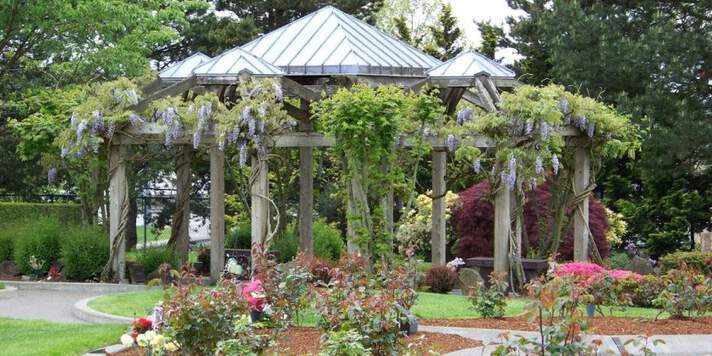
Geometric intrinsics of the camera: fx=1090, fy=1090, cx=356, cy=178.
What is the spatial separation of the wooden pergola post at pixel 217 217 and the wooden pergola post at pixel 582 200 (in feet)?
19.0

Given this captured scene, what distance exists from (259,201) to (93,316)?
12.3 ft

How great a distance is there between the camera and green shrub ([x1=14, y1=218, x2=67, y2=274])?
61.5 feet

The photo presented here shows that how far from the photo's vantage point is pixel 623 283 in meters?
14.2

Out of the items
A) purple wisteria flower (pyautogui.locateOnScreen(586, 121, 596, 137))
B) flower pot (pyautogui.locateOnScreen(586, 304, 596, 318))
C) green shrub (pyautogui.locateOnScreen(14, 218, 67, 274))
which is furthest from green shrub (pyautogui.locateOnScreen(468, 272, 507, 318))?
green shrub (pyautogui.locateOnScreen(14, 218, 67, 274))

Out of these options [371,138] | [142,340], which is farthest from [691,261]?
[142,340]

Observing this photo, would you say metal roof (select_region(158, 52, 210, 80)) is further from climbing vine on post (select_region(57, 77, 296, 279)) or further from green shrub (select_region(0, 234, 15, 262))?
green shrub (select_region(0, 234, 15, 262))

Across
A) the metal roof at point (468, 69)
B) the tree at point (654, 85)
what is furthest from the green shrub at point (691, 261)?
the tree at point (654, 85)

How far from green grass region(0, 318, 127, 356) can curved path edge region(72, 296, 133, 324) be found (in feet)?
1.87

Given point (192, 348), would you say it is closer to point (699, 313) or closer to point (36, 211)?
point (699, 313)

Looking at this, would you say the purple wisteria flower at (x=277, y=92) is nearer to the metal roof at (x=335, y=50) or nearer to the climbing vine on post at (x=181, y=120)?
the climbing vine on post at (x=181, y=120)

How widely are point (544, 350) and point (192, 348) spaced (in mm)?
2642

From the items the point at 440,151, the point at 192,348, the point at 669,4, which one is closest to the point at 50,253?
the point at 440,151

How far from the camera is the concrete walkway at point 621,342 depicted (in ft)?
31.6

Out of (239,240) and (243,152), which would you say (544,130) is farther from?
(239,240)
